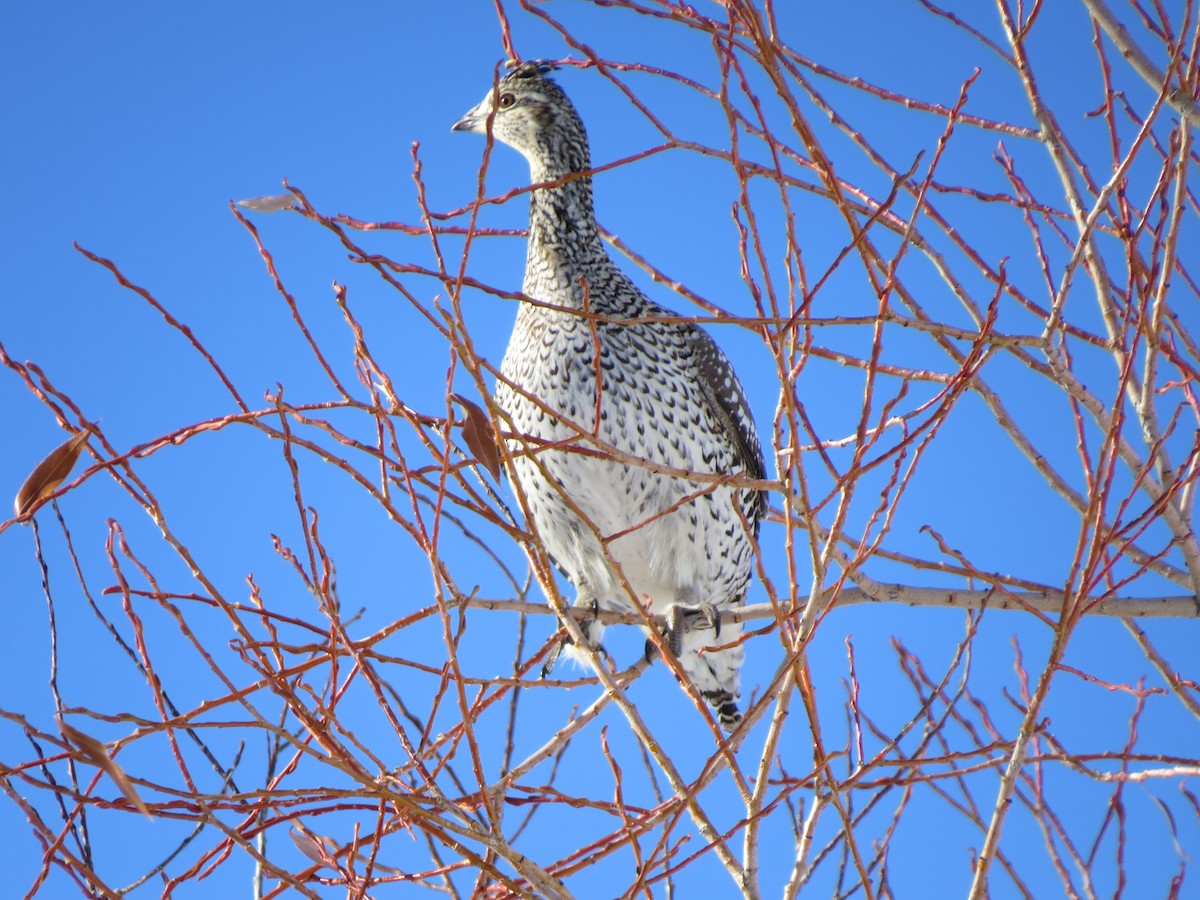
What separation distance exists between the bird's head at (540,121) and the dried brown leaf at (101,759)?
3.76 meters

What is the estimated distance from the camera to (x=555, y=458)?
15.2 feet

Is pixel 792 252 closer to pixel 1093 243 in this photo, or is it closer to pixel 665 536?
pixel 1093 243

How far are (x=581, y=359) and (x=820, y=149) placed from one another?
2.30m

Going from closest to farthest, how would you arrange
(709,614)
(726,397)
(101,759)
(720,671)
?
(101,759)
(709,614)
(726,397)
(720,671)

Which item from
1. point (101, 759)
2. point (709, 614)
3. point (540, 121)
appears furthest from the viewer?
point (540, 121)

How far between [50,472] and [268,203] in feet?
2.02

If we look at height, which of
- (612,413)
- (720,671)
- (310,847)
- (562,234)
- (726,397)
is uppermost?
(562,234)

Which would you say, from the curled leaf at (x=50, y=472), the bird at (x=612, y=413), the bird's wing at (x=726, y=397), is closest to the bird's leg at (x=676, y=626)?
the bird at (x=612, y=413)

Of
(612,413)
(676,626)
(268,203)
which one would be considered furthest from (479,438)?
(676,626)

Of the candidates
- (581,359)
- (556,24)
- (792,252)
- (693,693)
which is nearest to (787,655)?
(693,693)

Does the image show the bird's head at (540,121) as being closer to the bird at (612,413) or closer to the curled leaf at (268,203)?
the bird at (612,413)

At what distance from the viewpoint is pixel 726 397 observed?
4.82m

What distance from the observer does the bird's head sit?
17.0 feet

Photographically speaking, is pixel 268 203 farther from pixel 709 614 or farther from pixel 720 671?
pixel 720 671
